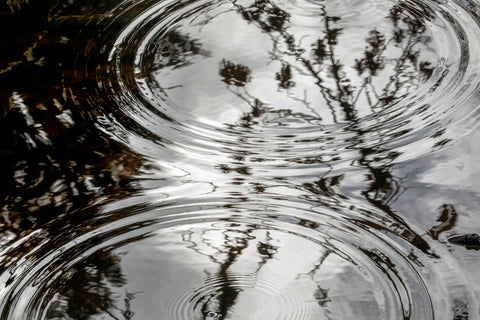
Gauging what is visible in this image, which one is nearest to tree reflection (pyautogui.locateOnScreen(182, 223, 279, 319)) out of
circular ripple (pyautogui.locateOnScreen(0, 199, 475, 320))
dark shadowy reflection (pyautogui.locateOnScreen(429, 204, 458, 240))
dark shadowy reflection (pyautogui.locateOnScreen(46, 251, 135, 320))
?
circular ripple (pyautogui.locateOnScreen(0, 199, 475, 320))

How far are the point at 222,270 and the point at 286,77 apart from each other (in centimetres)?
70

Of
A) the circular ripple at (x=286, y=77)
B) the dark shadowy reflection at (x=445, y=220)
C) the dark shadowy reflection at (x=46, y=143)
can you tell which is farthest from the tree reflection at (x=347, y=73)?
the dark shadowy reflection at (x=46, y=143)

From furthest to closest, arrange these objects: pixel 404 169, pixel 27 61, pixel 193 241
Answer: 1. pixel 27 61
2. pixel 404 169
3. pixel 193 241

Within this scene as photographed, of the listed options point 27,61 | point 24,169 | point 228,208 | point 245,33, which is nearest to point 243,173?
point 228,208

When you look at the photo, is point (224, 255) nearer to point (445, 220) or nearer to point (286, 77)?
point (445, 220)

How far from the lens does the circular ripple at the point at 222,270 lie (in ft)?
4.18

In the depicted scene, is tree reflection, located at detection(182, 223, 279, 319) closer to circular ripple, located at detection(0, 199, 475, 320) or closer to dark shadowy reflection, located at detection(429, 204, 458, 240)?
circular ripple, located at detection(0, 199, 475, 320)

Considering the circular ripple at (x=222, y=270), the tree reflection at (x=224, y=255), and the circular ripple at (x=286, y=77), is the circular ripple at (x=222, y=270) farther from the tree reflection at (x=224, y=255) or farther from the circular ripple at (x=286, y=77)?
the circular ripple at (x=286, y=77)

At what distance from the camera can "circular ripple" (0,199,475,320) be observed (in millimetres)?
1274

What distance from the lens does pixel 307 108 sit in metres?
1.78

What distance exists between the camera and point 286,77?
6.21 ft

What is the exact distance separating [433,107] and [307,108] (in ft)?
1.02

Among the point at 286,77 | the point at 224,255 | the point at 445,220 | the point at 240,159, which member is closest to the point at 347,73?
the point at 286,77

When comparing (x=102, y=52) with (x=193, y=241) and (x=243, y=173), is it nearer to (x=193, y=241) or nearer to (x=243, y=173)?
(x=243, y=173)
